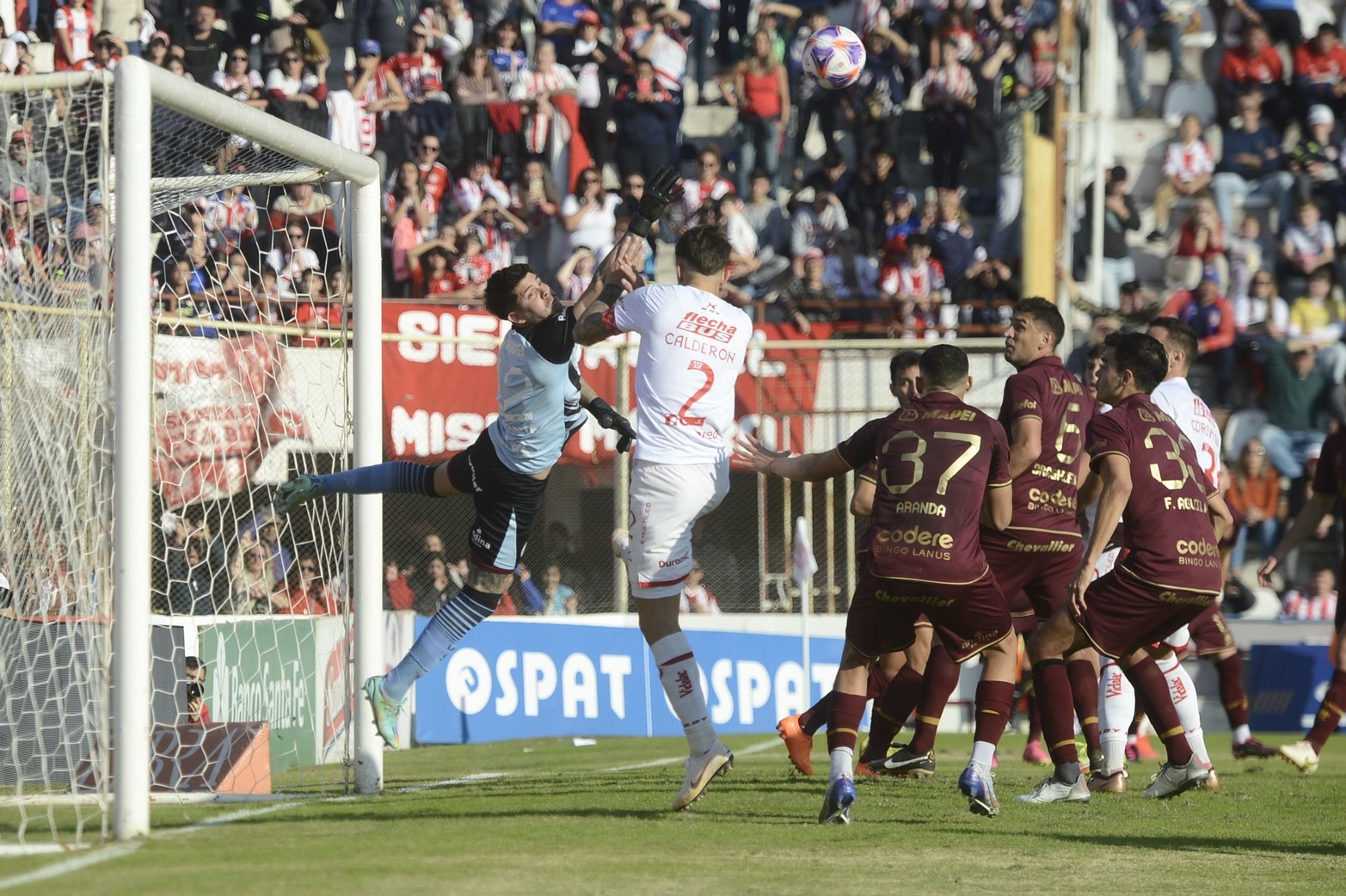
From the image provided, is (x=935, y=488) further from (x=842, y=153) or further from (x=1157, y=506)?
(x=842, y=153)

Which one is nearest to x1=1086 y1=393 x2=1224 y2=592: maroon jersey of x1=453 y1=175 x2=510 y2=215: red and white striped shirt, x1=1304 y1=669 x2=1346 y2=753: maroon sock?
x1=1304 y1=669 x2=1346 y2=753: maroon sock

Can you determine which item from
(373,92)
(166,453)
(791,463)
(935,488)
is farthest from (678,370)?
(373,92)

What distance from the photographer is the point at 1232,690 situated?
11.9 metres

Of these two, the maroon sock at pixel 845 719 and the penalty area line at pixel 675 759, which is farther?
the penalty area line at pixel 675 759

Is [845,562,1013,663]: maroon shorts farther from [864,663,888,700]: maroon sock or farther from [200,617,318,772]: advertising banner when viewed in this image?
[200,617,318,772]: advertising banner

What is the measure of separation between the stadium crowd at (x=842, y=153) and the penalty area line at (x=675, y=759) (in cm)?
539

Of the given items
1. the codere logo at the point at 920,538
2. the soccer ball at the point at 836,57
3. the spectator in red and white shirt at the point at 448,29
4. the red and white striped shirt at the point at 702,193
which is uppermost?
the spectator in red and white shirt at the point at 448,29

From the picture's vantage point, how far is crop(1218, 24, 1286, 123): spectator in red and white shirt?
68.0 feet

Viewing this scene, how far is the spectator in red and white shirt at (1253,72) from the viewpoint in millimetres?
20734

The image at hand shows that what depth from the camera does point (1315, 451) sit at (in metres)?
18.0

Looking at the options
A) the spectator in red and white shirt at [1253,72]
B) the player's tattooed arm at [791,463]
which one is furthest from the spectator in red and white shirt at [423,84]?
the player's tattooed arm at [791,463]

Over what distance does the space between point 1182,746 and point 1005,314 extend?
34.4ft

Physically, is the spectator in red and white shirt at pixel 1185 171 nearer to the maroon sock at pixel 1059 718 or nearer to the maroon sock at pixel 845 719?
the maroon sock at pixel 1059 718

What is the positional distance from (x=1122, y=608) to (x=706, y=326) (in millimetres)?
2410
